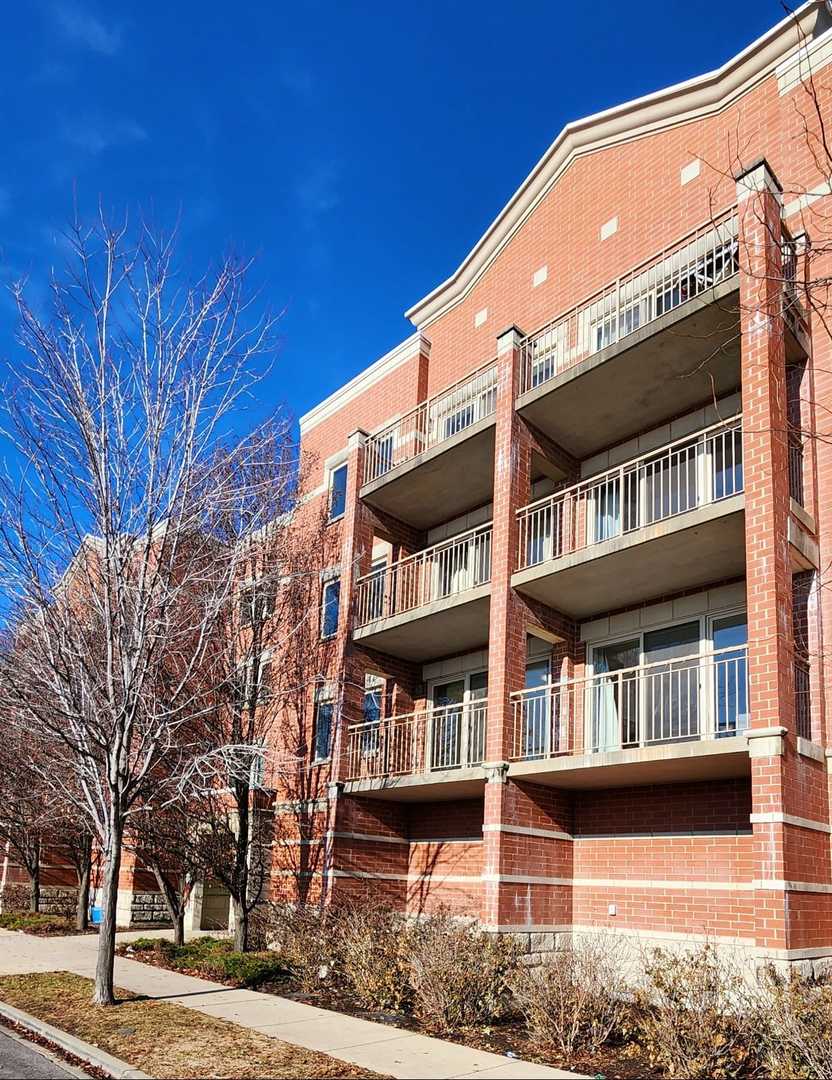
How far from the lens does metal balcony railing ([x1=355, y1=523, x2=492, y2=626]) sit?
18203mm

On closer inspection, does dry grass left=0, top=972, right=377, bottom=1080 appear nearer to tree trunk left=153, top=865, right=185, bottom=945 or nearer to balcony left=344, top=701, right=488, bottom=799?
Result: tree trunk left=153, top=865, right=185, bottom=945

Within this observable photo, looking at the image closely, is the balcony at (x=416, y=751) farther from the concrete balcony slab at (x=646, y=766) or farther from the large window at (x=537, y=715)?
the concrete balcony slab at (x=646, y=766)

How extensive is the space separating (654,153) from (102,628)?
1270 centimetres

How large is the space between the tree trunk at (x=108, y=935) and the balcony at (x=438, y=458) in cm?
902

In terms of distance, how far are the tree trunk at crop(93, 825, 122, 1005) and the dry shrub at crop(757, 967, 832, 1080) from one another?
24.4ft

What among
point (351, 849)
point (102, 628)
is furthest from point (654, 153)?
point (351, 849)

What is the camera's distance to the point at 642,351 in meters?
13.8

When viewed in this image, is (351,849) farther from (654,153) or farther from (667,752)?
(654,153)

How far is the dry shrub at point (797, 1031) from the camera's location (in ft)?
25.4

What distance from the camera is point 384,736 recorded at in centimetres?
1748

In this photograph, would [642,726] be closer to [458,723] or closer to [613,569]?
[613,569]

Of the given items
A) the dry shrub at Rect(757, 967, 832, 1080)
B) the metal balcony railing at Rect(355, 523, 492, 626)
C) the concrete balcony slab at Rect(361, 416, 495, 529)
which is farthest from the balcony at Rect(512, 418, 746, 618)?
the dry shrub at Rect(757, 967, 832, 1080)

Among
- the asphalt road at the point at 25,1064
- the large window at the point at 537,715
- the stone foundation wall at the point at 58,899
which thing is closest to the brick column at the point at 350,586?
the large window at the point at 537,715

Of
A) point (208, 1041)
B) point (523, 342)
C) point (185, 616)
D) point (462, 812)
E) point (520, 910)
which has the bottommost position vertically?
point (208, 1041)
